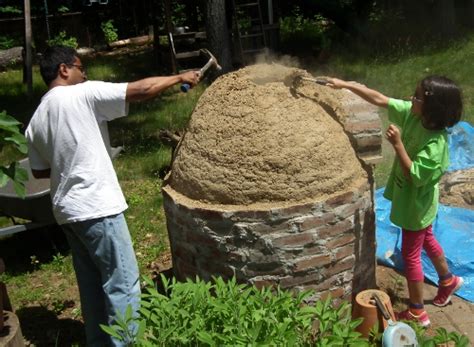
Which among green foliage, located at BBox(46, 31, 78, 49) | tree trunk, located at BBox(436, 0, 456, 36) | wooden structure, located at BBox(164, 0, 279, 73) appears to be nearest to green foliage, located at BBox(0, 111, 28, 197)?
wooden structure, located at BBox(164, 0, 279, 73)

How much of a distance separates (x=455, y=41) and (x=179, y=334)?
9.52 meters


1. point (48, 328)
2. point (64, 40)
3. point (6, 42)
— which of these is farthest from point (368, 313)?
point (6, 42)

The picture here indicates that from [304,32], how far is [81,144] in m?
11.7

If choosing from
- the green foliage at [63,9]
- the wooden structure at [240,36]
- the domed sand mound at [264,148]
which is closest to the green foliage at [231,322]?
the domed sand mound at [264,148]

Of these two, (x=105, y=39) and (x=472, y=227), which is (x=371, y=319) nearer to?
(x=472, y=227)

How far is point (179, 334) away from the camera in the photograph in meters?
2.49

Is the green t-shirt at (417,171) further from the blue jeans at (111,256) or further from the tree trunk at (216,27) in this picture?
the tree trunk at (216,27)

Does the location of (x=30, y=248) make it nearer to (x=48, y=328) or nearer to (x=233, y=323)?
(x=48, y=328)

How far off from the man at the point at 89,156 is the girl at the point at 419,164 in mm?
1308

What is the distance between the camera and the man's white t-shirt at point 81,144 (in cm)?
306

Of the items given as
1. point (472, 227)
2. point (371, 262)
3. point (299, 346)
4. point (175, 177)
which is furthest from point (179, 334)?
point (472, 227)

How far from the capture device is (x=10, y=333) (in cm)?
333

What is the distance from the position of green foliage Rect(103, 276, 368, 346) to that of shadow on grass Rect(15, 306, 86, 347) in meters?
1.55

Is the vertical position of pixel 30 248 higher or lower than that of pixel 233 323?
lower
